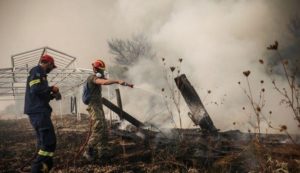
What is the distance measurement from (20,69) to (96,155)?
11.5 meters

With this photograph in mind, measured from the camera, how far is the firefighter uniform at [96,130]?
5297 mm

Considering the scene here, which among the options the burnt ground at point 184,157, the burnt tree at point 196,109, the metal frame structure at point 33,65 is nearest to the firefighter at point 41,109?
the burnt ground at point 184,157

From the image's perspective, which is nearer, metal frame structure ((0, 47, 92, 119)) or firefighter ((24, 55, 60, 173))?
firefighter ((24, 55, 60, 173))

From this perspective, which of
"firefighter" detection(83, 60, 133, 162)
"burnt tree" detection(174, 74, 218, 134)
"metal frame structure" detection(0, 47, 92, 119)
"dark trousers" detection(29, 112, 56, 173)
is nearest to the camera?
"dark trousers" detection(29, 112, 56, 173)

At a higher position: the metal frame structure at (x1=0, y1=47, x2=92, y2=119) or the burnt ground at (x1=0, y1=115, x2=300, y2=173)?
the metal frame structure at (x1=0, y1=47, x2=92, y2=119)

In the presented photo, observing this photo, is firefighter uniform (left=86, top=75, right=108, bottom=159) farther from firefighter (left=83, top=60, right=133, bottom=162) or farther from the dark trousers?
the dark trousers

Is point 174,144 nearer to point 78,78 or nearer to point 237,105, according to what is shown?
point 237,105

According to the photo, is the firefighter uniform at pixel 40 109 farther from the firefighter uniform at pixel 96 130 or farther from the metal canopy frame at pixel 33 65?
the metal canopy frame at pixel 33 65

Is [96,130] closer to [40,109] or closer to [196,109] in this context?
[40,109]

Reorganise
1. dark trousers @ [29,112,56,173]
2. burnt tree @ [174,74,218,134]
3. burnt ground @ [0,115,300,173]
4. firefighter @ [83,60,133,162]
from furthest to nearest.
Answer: burnt tree @ [174,74,218,134] < firefighter @ [83,60,133,162] < burnt ground @ [0,115,300,173] < dark trousers @ [29,112,56,173]

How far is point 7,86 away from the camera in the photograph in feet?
61.0

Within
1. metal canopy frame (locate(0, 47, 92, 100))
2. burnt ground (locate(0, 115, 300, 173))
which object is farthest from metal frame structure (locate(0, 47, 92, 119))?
burnt ground (locate(0, 115, 300, 173))

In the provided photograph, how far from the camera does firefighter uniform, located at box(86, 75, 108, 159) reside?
530 cm

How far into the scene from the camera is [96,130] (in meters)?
5.31
